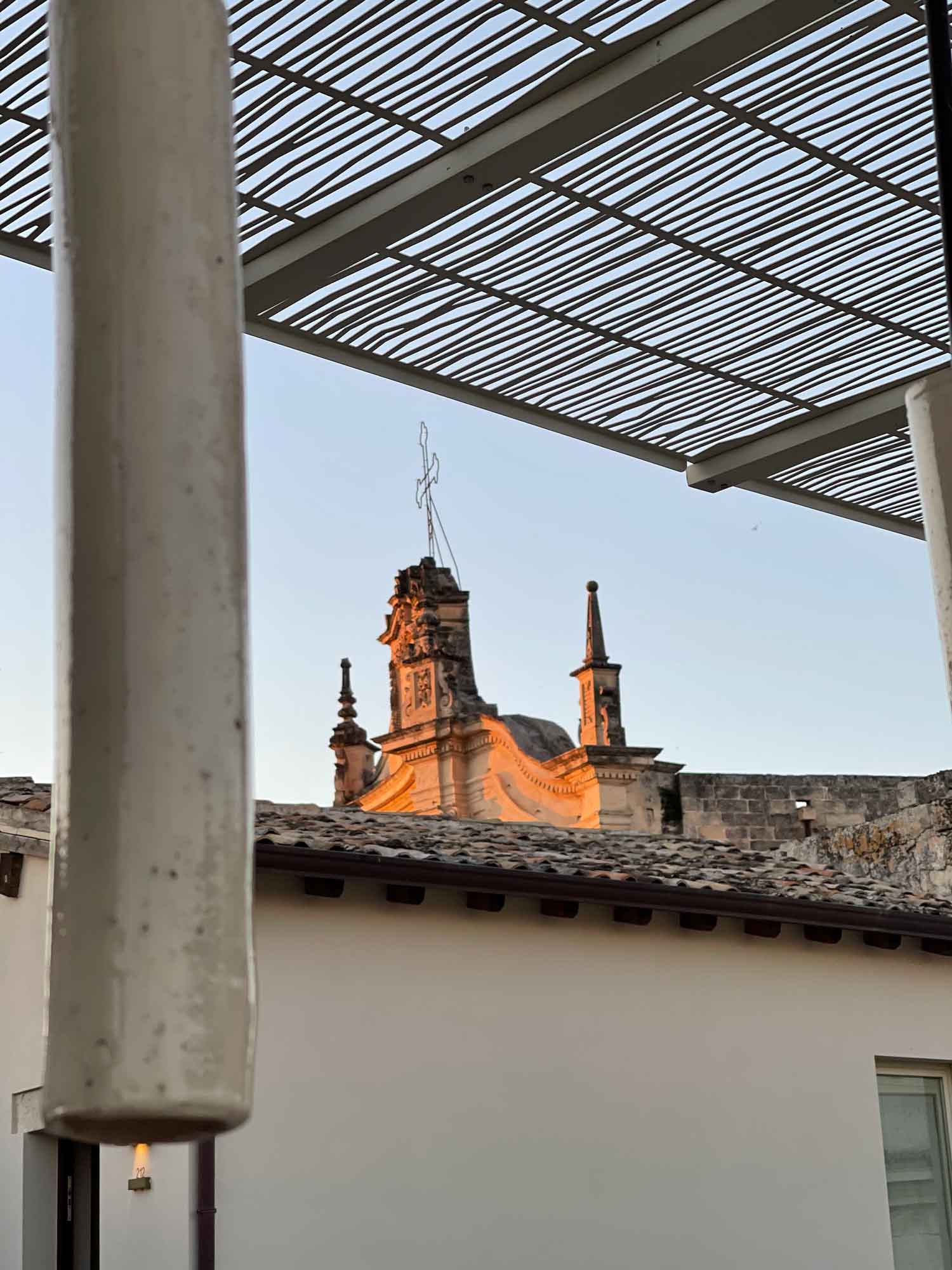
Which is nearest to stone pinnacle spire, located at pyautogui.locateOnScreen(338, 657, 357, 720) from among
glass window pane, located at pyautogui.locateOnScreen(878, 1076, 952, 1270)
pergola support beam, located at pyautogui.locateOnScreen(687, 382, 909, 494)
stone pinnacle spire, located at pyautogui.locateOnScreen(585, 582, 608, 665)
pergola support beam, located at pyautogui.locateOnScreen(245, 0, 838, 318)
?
stone pinnacle spire, located at pyautogui.locateOnScreen(585, 582, 608, 665)

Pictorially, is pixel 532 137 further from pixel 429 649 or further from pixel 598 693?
pixel 429 649

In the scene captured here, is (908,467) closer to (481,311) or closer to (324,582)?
(481,311)

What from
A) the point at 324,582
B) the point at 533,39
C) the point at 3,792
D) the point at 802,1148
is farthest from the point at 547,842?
the point at 324,582

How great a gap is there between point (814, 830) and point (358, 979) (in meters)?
15.1

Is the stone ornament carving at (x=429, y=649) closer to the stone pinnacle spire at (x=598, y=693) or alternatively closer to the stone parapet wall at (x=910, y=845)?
the stone pinnacle spire at (x=598, y=693)

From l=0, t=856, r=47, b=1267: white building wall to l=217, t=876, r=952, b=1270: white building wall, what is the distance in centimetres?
159

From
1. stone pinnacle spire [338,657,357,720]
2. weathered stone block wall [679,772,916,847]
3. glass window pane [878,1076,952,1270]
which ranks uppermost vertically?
stone pinnacle spire [338,657,357,720]

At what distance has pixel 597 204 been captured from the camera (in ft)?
14.4

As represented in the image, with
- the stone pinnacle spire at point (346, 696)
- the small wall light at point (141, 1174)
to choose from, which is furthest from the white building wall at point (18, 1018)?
the stone pinnacle spire at point (346, 696)

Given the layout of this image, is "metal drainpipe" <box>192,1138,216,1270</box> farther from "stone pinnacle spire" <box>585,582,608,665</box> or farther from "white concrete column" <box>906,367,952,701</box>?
"stone pinnacle spire" <box>585,582,608,665</box>

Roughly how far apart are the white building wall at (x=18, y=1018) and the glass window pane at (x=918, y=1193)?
17.1ft

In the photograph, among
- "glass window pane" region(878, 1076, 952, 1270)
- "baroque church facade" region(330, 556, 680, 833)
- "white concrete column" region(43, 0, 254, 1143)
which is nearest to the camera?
"white concrete column" region(43, 0, 254, 1143)

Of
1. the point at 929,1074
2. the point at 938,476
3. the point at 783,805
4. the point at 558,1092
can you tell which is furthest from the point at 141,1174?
the point at 783,805

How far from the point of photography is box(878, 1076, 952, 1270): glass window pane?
10953 mm
